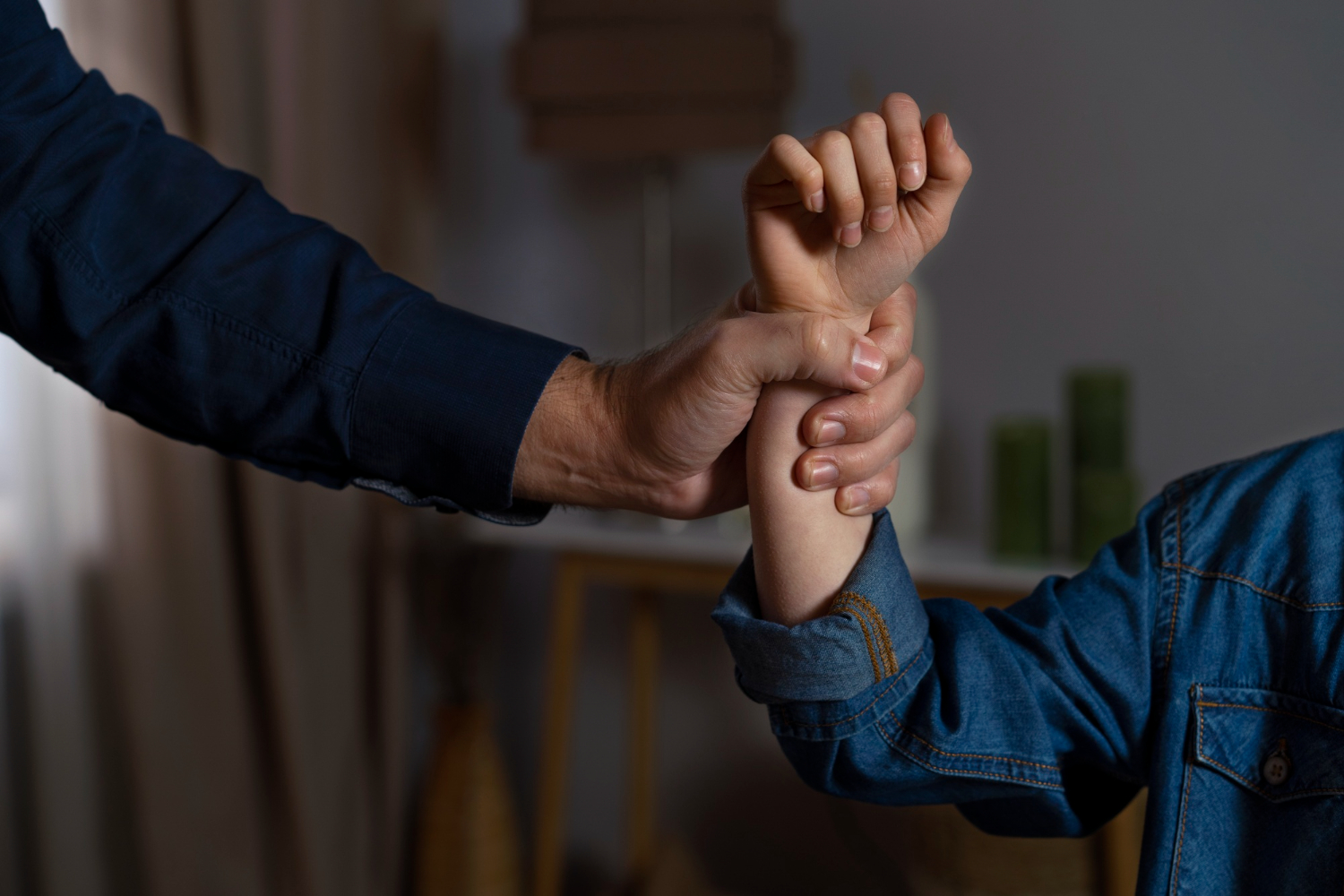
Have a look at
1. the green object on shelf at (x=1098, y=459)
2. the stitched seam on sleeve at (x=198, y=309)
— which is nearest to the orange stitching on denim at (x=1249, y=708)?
the stitched seam on sleeve at (x=198, y=309)

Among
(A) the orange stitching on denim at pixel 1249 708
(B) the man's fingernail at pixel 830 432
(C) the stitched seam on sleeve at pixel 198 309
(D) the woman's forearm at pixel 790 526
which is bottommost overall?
(A) the orange stitching on denim at pixel 1249 708

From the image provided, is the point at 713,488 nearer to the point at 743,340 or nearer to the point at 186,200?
the point at 743,340

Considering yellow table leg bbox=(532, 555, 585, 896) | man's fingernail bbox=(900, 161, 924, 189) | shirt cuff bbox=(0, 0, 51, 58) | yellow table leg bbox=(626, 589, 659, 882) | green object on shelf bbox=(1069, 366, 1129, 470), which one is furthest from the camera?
yellow table leg bbox=(626, 589, 659, 882)

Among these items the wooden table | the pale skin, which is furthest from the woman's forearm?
the wooden table

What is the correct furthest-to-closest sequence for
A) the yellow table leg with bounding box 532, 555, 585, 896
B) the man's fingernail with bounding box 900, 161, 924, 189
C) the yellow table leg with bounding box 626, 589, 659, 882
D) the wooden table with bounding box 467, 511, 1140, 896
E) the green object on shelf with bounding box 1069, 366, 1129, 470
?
the yellow table leg with bounding box 626, 589, 659, 882 < the yellow table leg with bounding box 532, 555, 585, 896 < the green object on shelf with bounding box 1069, 366, 1129, 470 < the wooden table with bounding box 467, 511, 1140, 896 < the man's fingernail with bounding box 900, 161, 924, 189

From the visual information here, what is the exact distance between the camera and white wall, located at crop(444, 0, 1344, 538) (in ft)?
5.44

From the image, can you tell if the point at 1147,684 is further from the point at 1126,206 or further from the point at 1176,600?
the point at 1126,206

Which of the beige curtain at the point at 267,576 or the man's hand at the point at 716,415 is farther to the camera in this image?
the beige curtain at the point at 267,576

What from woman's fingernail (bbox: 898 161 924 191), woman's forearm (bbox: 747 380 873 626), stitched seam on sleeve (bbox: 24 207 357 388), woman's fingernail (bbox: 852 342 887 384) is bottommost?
woman's forearm (bbox: 747 380 873 626)

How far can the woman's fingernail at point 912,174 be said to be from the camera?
2.12 ft

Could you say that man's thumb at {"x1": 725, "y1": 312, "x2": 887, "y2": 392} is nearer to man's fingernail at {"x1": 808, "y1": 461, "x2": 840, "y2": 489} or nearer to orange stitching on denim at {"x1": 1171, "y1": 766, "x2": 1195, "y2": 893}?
man's fingernail at {"x1": 808, "y1": 461, "x2": 840, "y2": 489}

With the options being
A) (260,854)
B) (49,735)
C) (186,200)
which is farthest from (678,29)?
(260,854)

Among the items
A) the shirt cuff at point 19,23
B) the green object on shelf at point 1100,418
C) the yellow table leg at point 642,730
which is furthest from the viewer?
the yellow table leg at point 642,730

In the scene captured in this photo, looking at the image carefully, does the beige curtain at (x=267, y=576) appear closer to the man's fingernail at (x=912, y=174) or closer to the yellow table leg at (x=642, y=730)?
the yellow table leg at (x=642, y=730)
